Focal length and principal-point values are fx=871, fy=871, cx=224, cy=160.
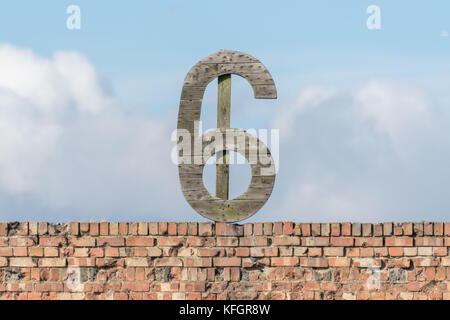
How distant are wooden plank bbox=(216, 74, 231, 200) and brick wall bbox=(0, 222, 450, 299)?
1.96 ft

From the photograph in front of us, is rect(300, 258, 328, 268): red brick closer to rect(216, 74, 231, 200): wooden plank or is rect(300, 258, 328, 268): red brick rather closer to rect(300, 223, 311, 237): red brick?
rect(300, 223, 311, 237): red brick

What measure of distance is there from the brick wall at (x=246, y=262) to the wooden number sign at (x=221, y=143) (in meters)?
0.42

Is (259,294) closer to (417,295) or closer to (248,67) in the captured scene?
(417,295)

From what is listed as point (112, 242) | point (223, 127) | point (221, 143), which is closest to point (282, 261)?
point (221, 143)

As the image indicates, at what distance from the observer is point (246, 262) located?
1006 centimetres

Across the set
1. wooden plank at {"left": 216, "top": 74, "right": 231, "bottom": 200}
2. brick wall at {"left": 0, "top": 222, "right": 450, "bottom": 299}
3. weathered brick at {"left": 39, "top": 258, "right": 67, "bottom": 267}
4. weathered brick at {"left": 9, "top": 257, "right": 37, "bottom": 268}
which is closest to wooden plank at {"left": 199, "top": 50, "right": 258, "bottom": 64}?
wooden plank at {"left": 216, "top": 74, "right": 231, "bottom": 200}

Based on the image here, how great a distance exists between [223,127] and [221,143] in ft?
0.65

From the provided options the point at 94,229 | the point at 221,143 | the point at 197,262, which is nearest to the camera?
the point at 197,262

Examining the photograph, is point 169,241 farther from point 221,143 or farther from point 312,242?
point 312,242

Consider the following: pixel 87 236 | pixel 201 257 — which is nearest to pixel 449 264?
pixel 201 257

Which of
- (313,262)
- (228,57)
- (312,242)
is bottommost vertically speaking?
(313,262)

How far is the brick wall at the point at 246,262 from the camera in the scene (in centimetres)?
1007

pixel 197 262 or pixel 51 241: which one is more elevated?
pixel 51 241

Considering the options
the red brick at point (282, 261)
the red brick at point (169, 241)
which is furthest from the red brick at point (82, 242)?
the red brick at point (282, 261)
